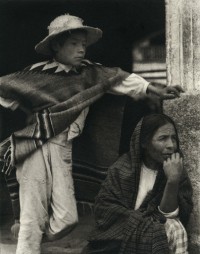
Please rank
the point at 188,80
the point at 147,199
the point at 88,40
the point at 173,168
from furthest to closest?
1. the point at 88,40
2. the point at 188,80
3. the point at 147,199
4. the point at 173,168

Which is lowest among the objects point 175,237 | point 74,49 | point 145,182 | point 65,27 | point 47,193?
point 175,237

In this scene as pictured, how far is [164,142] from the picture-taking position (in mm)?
4230

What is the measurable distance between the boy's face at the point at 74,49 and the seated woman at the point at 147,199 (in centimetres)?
75

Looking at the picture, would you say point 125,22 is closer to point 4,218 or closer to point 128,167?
point 128,167

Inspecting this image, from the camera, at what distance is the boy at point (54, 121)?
4.59m

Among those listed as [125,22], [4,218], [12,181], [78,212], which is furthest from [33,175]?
[125,22]

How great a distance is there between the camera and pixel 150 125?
4.27 metres

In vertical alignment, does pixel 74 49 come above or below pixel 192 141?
above

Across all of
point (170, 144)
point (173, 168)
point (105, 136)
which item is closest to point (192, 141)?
point (170, 144)

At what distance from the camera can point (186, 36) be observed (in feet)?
14.5

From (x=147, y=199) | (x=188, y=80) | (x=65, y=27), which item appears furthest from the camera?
(x=65, y=27)

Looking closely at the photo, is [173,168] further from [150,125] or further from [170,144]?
[150,125]

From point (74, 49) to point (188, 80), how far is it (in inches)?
35.4

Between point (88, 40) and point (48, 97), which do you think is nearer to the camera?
point (48, 97)
